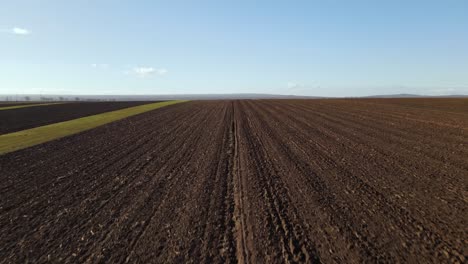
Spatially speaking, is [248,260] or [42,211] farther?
[42,211]

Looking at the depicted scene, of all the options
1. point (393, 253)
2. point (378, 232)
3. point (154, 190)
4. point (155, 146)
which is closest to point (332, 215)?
point (378, 232)

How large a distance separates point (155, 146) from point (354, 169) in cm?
884

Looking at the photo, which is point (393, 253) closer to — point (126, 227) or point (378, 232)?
point (378, 232)

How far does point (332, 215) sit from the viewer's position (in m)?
5.80

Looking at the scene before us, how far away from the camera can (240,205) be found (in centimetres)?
643

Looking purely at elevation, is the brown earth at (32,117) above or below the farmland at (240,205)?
below

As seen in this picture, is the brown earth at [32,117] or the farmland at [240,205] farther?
the brown earth at [32,117]

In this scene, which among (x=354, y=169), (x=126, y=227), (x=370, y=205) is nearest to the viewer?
(x=126, y=227)

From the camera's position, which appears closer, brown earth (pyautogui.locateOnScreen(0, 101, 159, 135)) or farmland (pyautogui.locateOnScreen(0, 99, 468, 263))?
farmland (pyautogui.locateOnScreen(0, 99, 468, 263))

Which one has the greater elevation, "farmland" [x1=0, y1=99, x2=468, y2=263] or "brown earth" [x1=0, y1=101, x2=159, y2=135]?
"farmland" [x1=0, y1=99, x2=468, y2=263]

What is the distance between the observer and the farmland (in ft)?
15.2

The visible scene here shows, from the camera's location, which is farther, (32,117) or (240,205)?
(32,117)

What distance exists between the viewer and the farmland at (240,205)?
4645mm

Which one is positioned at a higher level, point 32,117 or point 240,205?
point 240,205
